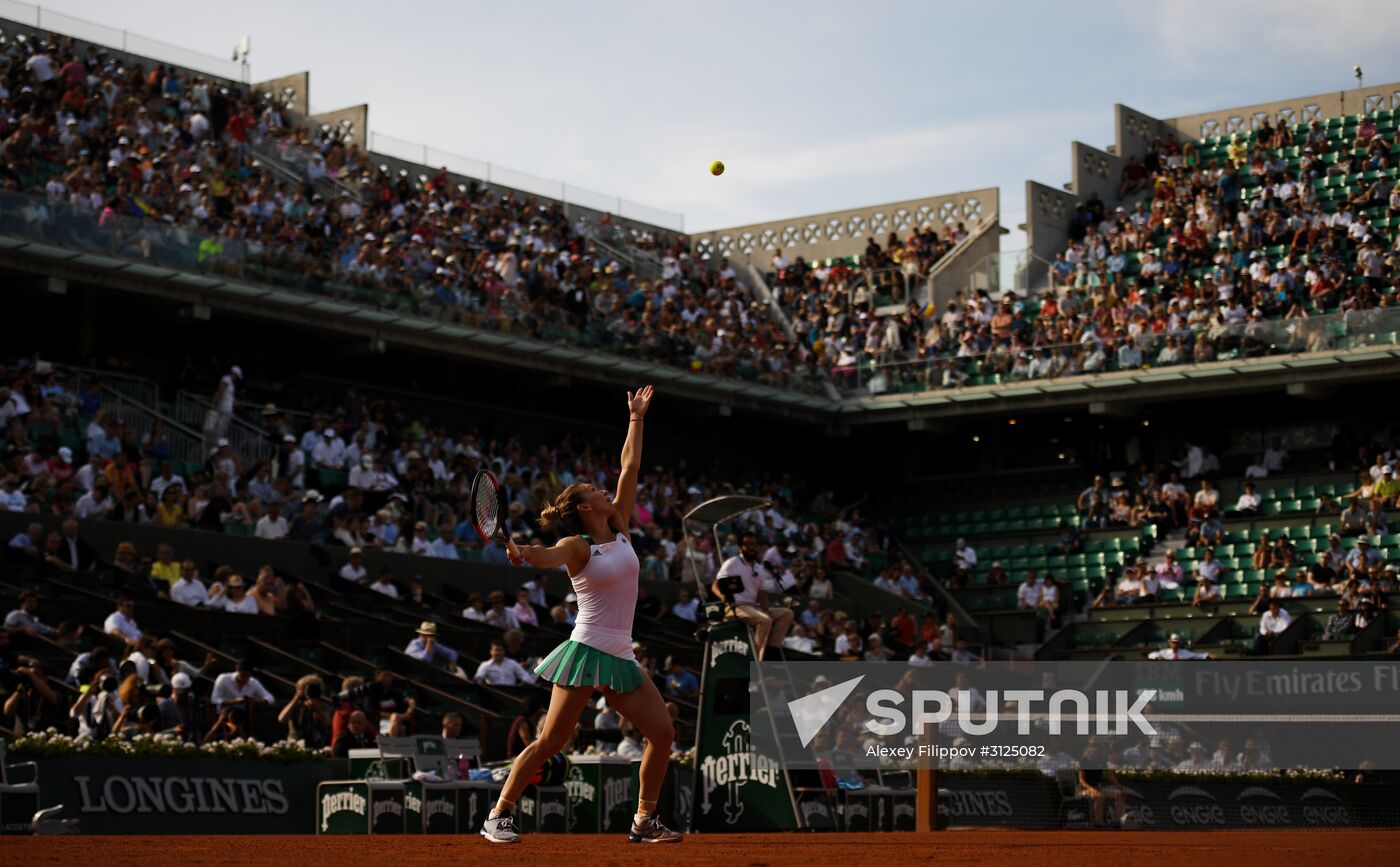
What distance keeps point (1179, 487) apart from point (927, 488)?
6.56 meters

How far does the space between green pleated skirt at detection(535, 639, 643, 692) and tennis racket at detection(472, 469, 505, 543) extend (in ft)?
3.72

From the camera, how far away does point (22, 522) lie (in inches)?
882

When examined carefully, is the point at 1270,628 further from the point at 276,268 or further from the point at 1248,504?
the point at 276,268

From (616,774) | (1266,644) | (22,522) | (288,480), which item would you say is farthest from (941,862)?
(1266,644)

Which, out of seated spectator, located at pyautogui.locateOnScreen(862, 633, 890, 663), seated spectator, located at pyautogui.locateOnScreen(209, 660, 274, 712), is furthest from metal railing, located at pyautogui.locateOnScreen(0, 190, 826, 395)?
seated spectator, located at pyautogui.locateOnScreen(209, 660, 274, 712)

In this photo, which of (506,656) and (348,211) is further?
(348,211)

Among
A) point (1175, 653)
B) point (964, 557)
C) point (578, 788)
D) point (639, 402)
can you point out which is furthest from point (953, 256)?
point (639, 402)

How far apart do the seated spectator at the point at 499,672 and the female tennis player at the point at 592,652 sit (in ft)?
38.9

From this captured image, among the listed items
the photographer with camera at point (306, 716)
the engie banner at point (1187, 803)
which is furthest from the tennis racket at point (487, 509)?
the engie banner at point (1187, 803)

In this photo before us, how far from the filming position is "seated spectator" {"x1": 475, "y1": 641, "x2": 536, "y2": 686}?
22.3m

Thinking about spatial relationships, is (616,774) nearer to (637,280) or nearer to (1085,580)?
(1085,580)

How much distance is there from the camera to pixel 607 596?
10375mm

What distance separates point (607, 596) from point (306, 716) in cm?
904

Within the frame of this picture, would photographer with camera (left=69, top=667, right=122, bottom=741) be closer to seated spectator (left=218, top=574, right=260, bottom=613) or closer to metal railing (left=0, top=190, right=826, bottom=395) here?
seated spectator (left=218, top=574, right=260, bottom=613)
